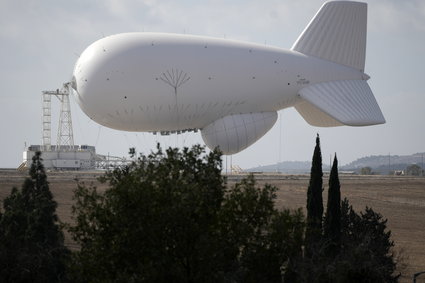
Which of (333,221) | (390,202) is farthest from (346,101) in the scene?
(333,221)

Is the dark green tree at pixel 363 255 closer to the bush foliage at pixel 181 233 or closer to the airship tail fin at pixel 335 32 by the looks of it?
the bush foliage at pixel 181 233

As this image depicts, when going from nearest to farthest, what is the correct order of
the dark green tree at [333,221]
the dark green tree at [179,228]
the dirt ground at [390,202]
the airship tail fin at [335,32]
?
the dark green tree at [179,228], the dark green tree at [333,221], the dirt ground at [390,202], the airship tail fin at [335,32]

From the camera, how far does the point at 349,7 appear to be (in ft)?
141

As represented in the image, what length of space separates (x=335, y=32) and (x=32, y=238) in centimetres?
2932

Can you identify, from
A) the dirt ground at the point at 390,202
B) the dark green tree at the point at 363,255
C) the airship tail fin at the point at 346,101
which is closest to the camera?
the dark green tree at the point at 363,255

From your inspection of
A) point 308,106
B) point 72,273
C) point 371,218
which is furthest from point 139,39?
point 72,273

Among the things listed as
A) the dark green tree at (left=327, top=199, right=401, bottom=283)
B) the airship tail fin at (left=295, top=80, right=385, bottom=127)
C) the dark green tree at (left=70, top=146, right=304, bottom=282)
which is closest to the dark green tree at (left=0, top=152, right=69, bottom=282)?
the dark green tree at (left=70, top=146, right=304, bottom=282)

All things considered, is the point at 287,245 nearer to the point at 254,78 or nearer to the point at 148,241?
the point at 148,241

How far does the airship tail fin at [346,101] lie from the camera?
134 ft

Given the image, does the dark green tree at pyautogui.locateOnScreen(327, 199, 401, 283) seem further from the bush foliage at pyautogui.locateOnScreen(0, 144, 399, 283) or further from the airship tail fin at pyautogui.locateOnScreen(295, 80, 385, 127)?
the airship tail fin at pyautogui.locateOnScreen(295, 80, 385, 127)

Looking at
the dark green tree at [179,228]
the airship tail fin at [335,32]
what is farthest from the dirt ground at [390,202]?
the airship tail fin at [335,32]

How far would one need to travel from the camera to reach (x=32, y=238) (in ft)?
65.9

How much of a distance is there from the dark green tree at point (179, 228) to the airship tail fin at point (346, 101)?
87.8 ft

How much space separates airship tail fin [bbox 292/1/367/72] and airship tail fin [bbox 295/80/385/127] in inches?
91.0
